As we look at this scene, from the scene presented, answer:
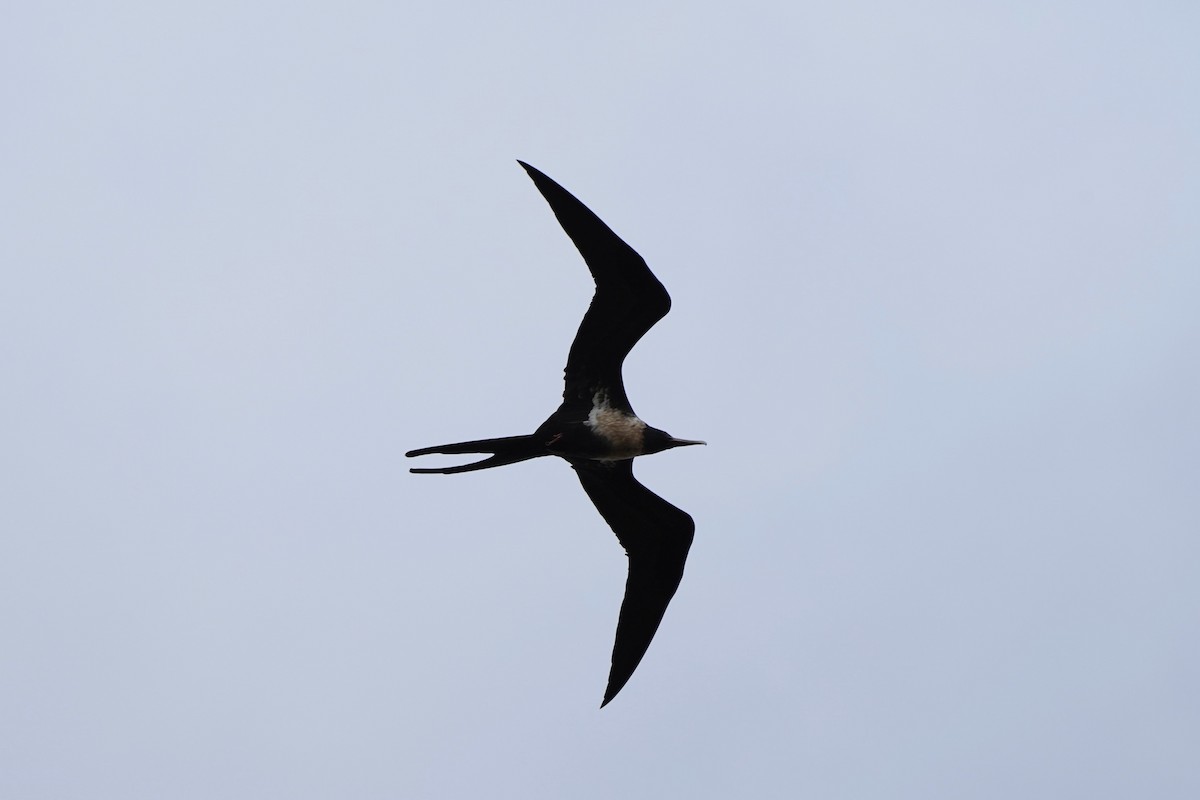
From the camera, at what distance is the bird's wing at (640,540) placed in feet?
46.5

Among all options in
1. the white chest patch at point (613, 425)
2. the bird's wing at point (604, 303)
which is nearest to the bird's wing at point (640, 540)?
the white chest patch at point (613, 425)

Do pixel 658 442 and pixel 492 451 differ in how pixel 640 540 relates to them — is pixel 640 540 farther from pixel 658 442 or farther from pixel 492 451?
pixel 492 451

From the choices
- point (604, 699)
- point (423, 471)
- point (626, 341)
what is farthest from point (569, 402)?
point (604, 699)

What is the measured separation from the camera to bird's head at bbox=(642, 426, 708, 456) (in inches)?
536

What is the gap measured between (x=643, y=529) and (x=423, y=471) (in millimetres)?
2888

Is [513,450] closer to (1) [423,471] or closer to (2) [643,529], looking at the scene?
(1) [423,471]

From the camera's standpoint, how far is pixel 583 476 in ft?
47.3

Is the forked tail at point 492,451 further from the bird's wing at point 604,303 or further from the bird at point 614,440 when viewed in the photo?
the bird's wing at point 604,303

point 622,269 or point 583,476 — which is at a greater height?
point 622,269

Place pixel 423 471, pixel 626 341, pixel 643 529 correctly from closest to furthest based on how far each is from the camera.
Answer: pixel 423 471 → pixel 626 341 → pixel 643 529

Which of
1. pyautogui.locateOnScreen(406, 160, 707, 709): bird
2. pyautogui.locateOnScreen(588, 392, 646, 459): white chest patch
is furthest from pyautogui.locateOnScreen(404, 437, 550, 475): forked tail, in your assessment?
pyautogui.locateOnScreen(588, 392, 646, 459): white chest patch

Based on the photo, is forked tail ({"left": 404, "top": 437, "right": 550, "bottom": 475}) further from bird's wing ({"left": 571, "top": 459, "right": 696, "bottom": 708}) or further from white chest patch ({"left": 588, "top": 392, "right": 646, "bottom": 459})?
bird's wing ({"left": 571, "top": 459, "right": 696, "bottom": 708})

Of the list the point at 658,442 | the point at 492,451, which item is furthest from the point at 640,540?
the point at 492,451

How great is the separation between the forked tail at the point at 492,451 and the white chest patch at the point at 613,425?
2.06 feet
